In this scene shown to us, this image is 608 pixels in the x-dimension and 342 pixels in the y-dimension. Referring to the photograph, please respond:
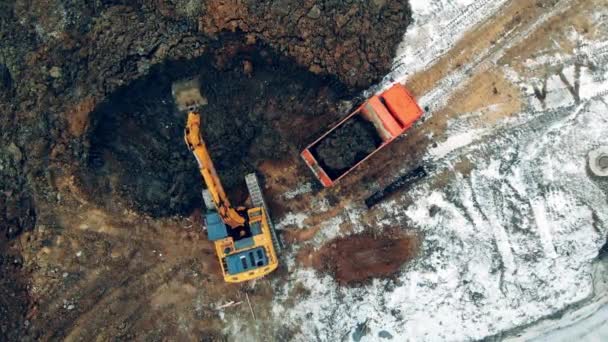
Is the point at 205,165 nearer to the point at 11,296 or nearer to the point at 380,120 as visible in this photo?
the point at 380,120

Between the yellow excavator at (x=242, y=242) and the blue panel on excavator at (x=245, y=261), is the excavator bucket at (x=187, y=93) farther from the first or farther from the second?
the blue panel on excavator at (x=245, y=261)

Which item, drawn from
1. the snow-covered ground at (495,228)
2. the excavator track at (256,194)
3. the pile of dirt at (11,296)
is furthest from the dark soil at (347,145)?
the pile of dirt at (11,296)

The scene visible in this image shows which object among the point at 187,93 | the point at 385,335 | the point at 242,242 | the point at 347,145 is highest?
the point at 187,93

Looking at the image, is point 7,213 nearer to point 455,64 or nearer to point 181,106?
point 181,106

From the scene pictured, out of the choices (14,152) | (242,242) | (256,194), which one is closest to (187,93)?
(256,194)

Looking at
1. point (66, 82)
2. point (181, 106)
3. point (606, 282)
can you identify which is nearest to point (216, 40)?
point (181, 106)

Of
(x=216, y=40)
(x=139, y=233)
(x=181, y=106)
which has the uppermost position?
(x=216, y=40)
